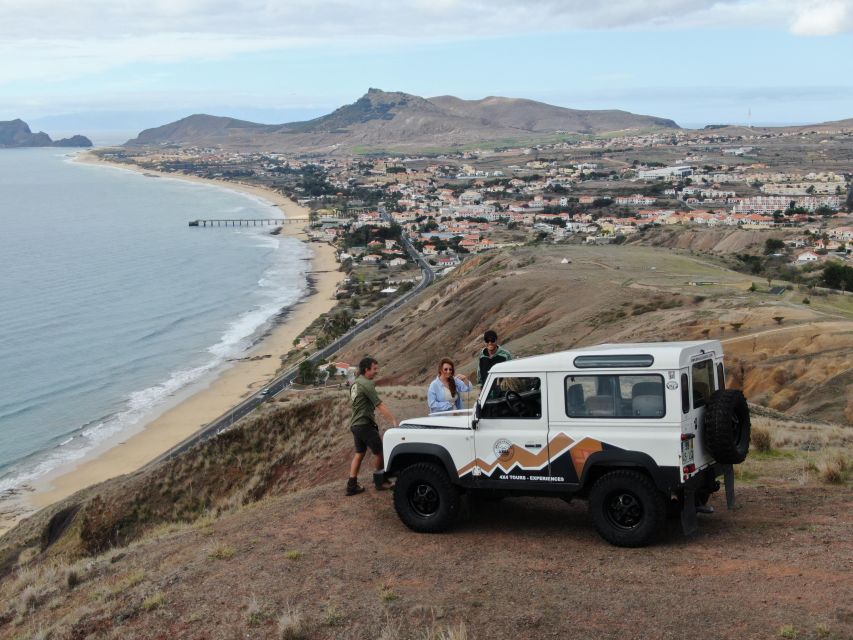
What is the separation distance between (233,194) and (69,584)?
616ft

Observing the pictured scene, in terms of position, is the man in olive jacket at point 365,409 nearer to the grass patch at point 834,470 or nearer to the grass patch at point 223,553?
the grass patch at point 223,553

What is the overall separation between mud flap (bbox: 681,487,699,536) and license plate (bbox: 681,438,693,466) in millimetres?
256

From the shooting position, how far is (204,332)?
60.8m

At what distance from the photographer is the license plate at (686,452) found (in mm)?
8399

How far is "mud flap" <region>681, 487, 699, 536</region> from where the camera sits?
28.1 ft

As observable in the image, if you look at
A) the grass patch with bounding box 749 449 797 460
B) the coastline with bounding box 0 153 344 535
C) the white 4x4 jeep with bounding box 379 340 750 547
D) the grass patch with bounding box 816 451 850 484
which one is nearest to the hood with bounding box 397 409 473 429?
the white 4x4 jeep with bounding box 379 340 750 547

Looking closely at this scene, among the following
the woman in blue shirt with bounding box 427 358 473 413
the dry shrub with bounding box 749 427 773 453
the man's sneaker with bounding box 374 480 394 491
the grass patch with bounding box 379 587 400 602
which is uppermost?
the woman in blue shirt with bounding box 427 358 473 413

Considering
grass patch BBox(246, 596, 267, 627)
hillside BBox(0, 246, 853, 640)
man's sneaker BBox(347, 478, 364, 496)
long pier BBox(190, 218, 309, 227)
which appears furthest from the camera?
long pier BBox(190, 218, 309, 227)

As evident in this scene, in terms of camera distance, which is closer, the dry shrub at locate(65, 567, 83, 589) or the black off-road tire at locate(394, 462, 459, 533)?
the black off-road tire at locate(394, 462, 459, 533)

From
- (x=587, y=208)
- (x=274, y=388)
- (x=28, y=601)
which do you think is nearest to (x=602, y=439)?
(x=28, y=601)

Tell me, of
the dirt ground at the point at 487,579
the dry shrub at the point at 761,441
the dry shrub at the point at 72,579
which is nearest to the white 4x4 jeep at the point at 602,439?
the dirt ground at the point at 487,579

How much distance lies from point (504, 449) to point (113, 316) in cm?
6020

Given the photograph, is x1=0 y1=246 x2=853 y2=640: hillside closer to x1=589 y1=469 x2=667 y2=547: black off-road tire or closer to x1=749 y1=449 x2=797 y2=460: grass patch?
x1=749 y1=449 x2=797 y2=460: grass patch

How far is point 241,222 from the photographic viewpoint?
454ft
